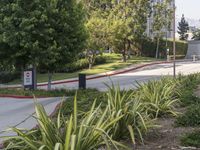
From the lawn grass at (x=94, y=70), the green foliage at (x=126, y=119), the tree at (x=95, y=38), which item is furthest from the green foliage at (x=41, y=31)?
the tree at (x=95, y=38)

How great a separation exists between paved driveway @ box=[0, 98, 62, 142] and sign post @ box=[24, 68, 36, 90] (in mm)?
2230

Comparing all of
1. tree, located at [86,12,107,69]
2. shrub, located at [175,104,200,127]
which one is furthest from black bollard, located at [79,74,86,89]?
tree, located at [86,12,107,69]

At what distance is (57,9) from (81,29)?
65.2 inches

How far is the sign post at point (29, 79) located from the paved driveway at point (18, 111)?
223 cm

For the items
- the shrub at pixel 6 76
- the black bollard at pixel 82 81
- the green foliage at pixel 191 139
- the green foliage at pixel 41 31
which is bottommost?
the shrub at pixel 6 76

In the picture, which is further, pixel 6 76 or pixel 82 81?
pixel 6 76

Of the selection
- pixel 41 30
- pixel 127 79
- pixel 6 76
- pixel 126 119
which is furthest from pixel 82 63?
pixel 126 119

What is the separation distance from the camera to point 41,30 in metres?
21.3

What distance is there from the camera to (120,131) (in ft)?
23.4

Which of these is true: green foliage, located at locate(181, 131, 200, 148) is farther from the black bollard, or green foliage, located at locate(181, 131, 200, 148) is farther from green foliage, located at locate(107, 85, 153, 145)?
the black bollard

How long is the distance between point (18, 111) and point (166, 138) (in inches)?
359

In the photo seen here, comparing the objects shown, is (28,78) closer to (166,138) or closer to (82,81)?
(82,81)

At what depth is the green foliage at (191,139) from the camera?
6.78 m

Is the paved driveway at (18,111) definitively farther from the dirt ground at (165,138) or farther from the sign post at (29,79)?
the dirt ground at (165,138)
